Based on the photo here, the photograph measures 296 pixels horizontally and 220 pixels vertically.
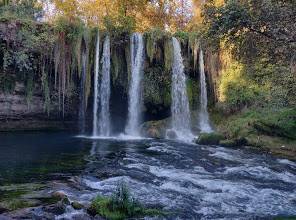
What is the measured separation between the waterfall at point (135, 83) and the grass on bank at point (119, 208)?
1561cm

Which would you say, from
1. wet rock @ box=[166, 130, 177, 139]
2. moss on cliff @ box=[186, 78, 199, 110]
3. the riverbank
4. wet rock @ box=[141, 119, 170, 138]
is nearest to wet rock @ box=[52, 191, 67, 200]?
the riverbank

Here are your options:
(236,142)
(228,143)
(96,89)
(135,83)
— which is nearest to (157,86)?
(135,83)

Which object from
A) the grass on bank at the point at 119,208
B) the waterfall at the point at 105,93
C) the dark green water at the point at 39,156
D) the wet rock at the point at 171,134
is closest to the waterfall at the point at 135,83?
the waterfall at the point at 105,93

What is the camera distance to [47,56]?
72.3 feet

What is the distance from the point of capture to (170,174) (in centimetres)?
1175

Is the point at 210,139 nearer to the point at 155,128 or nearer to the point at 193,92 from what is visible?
the point at 155,128

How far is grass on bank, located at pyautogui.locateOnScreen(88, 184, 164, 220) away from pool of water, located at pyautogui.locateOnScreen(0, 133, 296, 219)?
466 millimetres

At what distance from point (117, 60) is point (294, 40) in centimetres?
1425

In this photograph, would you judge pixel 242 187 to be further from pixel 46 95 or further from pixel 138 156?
pixel 46 95

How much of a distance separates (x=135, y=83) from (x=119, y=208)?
1627 cm

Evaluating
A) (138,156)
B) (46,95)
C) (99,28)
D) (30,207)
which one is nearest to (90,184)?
(30,207)

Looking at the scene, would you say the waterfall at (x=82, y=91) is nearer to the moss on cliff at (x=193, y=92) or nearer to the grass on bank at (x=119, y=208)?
the moss on cliff at (x=193, y=92)

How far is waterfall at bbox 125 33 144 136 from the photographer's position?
23.7 metres

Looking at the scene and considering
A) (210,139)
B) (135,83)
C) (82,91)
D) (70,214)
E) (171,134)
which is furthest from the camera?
(135,83)
